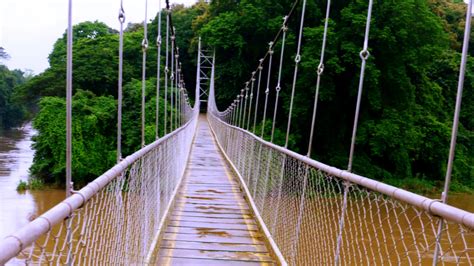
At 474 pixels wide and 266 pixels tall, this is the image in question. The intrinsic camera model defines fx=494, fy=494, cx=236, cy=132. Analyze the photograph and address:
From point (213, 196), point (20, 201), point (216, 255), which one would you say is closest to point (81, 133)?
point (20, 201)

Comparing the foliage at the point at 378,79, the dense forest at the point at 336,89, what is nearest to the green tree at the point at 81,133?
the dense forest at the point at 336,89

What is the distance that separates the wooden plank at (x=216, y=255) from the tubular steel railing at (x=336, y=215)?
0.43 feet

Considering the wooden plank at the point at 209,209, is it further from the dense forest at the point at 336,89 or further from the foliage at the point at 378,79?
the dense forest at the point at 336,89

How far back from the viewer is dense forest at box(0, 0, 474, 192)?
12312mm

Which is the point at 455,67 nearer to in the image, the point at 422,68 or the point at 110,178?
the point at 422,68

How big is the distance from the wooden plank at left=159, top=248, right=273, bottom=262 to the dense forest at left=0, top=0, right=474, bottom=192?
912cm

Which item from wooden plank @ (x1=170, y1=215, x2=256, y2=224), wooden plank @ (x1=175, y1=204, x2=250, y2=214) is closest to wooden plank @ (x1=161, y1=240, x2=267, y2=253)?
wooden plank @ (x1=170, y1=215, x2=256, y2=224)

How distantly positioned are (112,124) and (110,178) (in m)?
14.0

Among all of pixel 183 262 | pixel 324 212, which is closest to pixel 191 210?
pixel 183 262

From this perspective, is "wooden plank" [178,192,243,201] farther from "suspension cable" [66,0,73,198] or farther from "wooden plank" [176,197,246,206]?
"suspension cable" [66,0,73,198]

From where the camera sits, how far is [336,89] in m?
13.5

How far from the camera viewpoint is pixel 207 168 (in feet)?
21.2

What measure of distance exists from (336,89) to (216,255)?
37.0 feet

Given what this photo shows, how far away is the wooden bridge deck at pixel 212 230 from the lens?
274 centimetres
